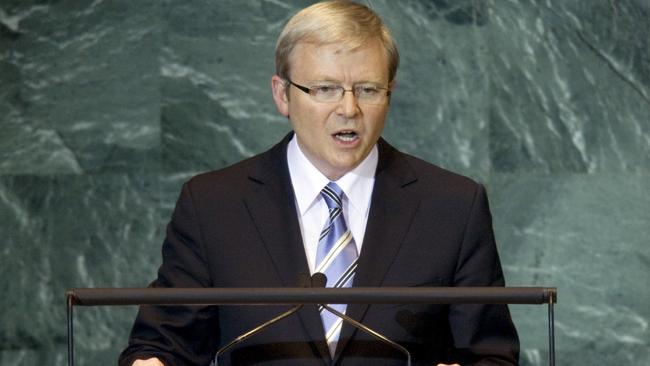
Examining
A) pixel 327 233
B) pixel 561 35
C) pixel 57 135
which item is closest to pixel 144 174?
pixel 57 135

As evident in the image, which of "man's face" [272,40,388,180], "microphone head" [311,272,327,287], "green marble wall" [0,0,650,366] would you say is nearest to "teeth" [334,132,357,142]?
"man's face" [272,40,388,180]

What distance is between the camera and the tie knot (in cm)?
320

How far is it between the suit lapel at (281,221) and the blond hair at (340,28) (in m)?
0.29

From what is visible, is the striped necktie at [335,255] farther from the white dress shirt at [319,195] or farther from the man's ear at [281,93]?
the man's ear at [281,93]

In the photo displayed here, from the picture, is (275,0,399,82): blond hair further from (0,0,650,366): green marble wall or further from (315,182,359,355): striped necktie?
(0,0,650,366): green marble wall

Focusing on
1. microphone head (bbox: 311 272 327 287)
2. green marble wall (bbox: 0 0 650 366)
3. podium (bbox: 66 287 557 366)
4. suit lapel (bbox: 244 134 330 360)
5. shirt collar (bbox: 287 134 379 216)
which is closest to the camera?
podium (bbox: 66 287 557 366)

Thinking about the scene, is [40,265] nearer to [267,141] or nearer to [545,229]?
[267,141]

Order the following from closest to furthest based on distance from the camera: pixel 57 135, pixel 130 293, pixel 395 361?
pixel 130 293 < pixel 395 361 < pixel 57 135

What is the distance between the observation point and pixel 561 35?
4.80 m

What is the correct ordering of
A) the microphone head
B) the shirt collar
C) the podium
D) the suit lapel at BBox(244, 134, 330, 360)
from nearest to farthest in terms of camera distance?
the podium < the microphone head < the suit lapel at BBox(244, 134, 330, 360) < the shirt collar

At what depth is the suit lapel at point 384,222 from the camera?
3.06m

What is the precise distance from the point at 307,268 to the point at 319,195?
213mm

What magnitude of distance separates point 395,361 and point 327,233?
0.32 metres

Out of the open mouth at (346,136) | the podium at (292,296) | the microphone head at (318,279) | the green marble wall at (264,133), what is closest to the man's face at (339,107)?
the open mouth at (346,136)
